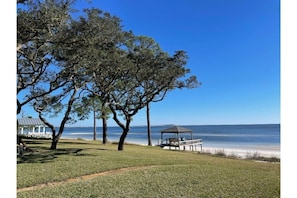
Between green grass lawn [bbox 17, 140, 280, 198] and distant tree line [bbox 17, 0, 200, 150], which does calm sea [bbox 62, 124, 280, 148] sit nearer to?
distant tree line [bbox 17, 0, 200, 150]

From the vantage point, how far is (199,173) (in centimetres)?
600

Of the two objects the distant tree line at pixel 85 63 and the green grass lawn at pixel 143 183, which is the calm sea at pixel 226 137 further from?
the green grass lawn at pixel 143 183

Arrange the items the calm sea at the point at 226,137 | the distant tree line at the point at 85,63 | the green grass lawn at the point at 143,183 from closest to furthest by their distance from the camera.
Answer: the green grass lawn at the point at 143,183
the distant tree line at the point at 85,63
the calm sea at the point at 226,137

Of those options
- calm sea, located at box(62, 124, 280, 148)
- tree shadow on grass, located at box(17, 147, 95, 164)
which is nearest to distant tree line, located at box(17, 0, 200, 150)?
tree shadow on grass, located at box(17, 147, 95, 164)

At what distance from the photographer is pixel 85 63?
830 centimetres

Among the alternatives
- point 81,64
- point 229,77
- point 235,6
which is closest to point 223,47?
point 229,77

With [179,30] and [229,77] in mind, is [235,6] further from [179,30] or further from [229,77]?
[229,77]

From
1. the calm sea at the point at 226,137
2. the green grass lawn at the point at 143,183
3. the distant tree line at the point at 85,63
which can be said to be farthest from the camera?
the calm sea at the point at 226,137

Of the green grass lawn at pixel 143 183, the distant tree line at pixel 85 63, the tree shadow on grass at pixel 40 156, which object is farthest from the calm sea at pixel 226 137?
the green grass lawn at pixel 143 183

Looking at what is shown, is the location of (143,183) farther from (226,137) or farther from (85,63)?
(226,137)

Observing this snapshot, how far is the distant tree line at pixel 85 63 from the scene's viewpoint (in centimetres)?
615

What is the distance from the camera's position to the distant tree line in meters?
6.15
